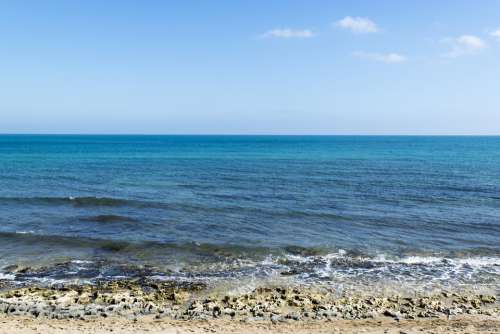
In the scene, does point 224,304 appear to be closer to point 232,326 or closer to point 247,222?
point 232,326

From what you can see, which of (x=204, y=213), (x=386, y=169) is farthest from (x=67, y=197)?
(x=386, y=169)

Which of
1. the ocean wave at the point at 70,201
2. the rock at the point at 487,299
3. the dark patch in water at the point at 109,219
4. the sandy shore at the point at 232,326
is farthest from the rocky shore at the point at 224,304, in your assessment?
the ocean wave at the point at 70,201

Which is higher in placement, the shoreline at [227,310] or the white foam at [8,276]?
the white foam at [8,276]

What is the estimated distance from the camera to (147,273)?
69.5ft

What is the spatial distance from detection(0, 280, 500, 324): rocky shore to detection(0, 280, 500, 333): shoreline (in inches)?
1.5

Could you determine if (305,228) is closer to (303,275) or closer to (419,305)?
(303,275)

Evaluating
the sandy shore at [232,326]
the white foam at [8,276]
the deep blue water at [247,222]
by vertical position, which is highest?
the deep blue water at [247,222]

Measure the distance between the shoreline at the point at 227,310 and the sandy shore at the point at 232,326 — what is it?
0.12 feet

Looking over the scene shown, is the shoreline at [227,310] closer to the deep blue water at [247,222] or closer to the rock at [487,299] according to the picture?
the rock at [487,299]

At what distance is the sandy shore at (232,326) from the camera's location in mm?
14898

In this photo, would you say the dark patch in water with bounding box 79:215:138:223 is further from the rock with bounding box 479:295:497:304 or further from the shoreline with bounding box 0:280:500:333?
the rock with bounding box 479:295:497:304

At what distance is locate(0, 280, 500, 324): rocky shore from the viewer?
1623 centimetres

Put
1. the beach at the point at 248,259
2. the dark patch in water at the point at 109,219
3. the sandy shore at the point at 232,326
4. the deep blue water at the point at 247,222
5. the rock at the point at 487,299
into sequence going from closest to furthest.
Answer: the sandy shore at the point at 232,326 < the beach at the point at 248,259 < the rock at the point at 487,299 < the deep blue water at the point at 247,222 < the dark patch in water at the point at 109,219

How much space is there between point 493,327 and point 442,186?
35854mm
